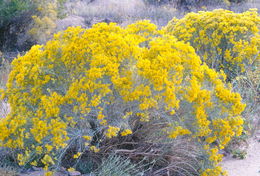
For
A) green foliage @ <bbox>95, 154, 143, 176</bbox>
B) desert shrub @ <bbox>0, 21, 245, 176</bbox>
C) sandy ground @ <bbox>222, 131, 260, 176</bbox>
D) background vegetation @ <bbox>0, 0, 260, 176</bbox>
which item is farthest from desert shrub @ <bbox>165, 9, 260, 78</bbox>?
green foliage @ <bbox>95, 154, 143, 176</bbox>

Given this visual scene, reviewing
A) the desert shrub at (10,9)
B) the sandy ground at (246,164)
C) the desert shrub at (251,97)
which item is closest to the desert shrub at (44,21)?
the desert shrub at (10,9)

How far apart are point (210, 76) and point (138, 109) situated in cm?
93

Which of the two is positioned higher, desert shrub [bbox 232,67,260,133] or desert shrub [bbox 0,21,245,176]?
desert shrub [bbox 0,21,245,176]

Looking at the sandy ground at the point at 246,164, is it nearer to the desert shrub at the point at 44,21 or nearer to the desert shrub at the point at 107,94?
the desert shrub at the point at 107,94

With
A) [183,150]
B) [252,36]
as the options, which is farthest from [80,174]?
[252,36]

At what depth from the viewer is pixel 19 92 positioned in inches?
154

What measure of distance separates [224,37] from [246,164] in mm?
2297

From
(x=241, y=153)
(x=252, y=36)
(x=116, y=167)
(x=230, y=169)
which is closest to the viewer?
(x=116, y=167)

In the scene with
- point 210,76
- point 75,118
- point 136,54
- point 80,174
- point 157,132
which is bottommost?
point 80,174

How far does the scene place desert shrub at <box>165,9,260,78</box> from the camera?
568 centimetres

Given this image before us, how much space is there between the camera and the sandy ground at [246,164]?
4.46 meters

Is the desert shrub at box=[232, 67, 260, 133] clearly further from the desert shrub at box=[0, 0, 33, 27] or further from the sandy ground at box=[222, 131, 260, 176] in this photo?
the desert shrub at box=[0, 0, 33, 27]

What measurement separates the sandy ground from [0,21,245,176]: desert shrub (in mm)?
754

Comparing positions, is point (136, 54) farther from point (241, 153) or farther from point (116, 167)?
point (241, 153)
